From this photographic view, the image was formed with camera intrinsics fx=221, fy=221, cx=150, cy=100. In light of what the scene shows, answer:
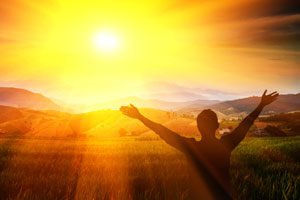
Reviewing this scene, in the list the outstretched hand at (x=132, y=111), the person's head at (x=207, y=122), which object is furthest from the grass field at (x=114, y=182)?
the outstretched hand at (x=132, y=111)

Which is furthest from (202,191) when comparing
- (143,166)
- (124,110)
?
(143,166)

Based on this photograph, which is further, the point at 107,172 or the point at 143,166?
the point at 143,166

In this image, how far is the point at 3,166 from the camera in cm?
588

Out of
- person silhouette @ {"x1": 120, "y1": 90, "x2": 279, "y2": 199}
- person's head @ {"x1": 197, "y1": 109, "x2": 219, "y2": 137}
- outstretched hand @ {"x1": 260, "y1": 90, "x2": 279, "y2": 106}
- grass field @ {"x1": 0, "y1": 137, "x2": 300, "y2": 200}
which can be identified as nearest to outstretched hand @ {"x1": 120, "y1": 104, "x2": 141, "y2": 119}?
person silhouette @ {"x1": 120, "y1": 90, "x2": 279, "y2": 199}

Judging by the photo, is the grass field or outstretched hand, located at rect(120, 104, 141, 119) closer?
outstretched hand, located at rect(120, 104, 141, 119)

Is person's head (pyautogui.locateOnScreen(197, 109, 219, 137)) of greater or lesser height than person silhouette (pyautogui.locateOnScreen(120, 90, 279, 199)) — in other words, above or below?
above

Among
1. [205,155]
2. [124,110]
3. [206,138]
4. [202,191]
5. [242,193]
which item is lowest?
[242,193]

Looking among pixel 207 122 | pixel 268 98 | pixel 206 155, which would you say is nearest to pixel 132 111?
pixel 207 122

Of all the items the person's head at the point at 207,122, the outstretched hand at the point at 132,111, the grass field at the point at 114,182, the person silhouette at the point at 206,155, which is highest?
the outstretched hand at the point at 132,111

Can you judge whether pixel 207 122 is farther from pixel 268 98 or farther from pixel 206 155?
pixel 268 98

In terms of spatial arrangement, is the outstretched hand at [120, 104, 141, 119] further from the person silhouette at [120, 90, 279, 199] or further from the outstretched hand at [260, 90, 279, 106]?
the outstretched hand at [260, 90, 279, 106]

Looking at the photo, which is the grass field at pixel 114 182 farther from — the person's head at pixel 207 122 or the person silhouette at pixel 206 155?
the person's head at pixel 207 122

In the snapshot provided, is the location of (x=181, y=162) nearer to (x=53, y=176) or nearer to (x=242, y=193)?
(x=242, y=193)

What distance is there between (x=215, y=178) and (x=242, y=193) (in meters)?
1.03
